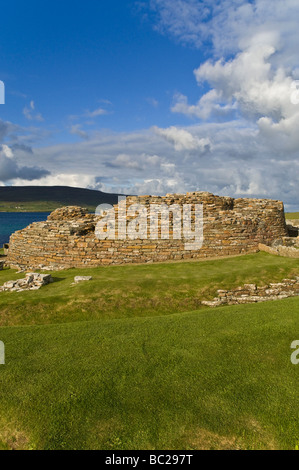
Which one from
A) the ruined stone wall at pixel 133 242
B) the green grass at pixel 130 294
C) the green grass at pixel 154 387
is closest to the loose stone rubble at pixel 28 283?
the green grass at pixel 130 294

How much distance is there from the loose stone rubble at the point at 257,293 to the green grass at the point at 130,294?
33 cm

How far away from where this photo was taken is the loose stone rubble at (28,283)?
→ 43.6ft

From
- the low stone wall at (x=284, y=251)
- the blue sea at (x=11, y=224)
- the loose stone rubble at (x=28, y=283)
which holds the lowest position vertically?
the loose stone rubble at (x=28, y=283)

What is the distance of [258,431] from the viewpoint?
12.0 feet

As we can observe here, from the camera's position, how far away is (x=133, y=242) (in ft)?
61.8

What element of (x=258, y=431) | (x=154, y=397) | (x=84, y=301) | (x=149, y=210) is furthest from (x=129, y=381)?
(x=149, y=210)

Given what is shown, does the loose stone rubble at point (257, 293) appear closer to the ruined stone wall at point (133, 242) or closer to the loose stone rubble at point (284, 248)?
the loose stone rubble at point (284, 248)

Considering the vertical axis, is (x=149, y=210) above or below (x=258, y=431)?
above

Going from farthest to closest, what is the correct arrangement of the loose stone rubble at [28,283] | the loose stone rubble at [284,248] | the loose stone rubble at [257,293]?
1. the loose stone rubble at [284,248]
2. the loose stone rubble at [28,283]
3. the loose stone rubble at [257,293]

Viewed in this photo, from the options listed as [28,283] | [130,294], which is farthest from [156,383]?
[28,283]

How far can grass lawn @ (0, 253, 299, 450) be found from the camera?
365 cm
